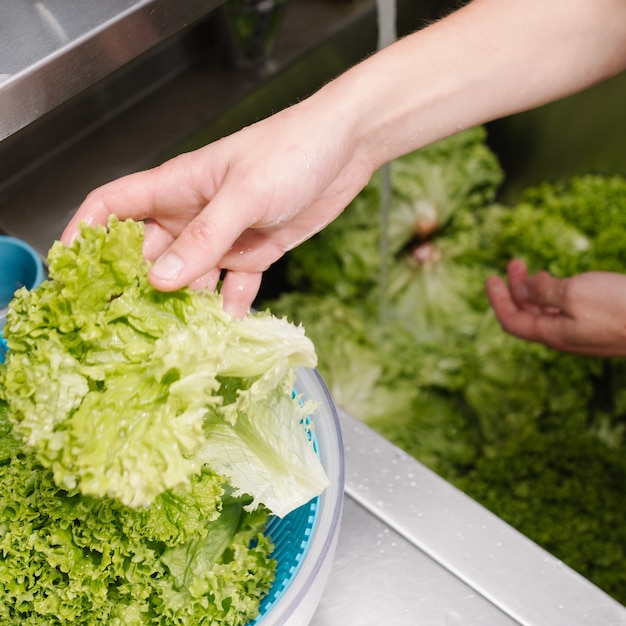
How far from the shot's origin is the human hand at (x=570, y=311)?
4.85ft

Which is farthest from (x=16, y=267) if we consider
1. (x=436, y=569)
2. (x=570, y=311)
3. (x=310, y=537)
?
(x=570, y=311)

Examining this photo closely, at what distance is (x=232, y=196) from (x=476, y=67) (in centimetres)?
64

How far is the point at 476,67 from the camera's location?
133 centimetres

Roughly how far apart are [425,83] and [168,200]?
1.84ft

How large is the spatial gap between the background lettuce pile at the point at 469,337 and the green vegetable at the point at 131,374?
1.02 m

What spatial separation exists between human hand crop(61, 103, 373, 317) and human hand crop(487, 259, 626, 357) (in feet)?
2.20

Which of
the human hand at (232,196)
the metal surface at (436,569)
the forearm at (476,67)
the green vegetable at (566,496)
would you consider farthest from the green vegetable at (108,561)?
the green vegetable at (566,496)

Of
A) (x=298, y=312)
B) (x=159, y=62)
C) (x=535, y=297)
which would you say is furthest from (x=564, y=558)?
(x=159, y=62)

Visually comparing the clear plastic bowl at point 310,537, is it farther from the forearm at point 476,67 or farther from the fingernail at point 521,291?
the fingernail at point 521,291

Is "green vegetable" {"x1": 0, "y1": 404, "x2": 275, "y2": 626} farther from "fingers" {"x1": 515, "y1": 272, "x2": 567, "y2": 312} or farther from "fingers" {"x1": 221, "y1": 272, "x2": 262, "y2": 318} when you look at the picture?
"fingers" {"x1": 515, "y1": 272, "x2": 567, "y2": 312}

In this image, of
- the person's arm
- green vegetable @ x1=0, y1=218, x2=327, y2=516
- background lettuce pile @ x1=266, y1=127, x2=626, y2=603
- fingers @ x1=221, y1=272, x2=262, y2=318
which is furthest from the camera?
background lettuce pile @ x1=266, y1=127, x2=626, y2=603

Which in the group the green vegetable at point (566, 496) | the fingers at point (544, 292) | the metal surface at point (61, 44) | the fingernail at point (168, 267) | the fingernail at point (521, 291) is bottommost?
the green vegetable at point (566, 496)

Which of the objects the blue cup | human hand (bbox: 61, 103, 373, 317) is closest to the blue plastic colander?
human hand (bbox: 61, 103, 373, 317)

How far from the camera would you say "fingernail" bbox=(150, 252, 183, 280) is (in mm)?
886
